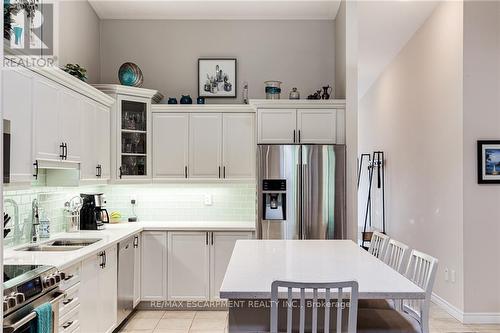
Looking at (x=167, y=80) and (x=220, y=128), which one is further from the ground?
(x=167, y=80)

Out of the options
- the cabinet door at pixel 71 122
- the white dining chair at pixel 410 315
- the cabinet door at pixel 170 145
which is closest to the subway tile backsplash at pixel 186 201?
the cabinet door at pixel 170 145

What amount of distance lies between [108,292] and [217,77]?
2.68 metres

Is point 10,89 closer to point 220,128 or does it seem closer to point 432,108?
point 220,128

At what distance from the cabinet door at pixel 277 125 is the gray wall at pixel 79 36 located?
1.91m

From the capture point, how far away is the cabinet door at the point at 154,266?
4.51 meters

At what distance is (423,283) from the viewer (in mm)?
2287

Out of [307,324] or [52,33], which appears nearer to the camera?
[307,324]

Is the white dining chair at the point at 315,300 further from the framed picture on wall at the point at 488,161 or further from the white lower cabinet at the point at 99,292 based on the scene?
→ the framed picture on wall at the point at 488,161

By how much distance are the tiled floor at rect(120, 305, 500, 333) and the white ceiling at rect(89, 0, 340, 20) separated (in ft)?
10.7

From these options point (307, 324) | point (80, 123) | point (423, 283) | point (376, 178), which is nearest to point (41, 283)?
point (307, 324)

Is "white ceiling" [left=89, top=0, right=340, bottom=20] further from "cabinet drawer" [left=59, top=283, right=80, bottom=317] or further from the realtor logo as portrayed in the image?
"cabinet drawer" [left=59, top=283, right=80, bottom=317]

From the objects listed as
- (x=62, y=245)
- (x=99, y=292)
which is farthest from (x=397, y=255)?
(x=62, y=245)

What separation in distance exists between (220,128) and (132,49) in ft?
4.81

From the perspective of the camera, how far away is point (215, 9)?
4.95 metres
